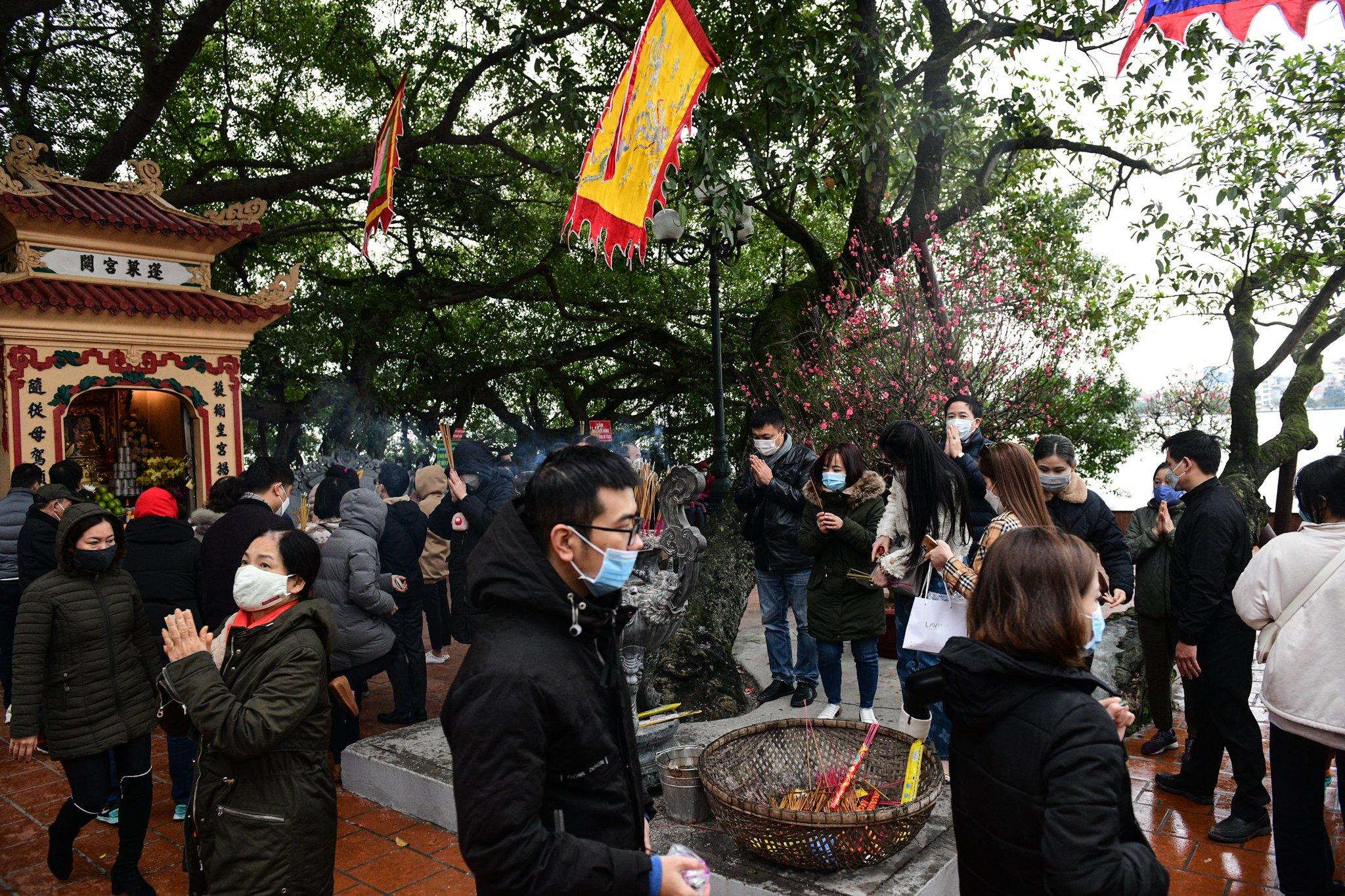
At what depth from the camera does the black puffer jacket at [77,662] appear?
355 centimetres

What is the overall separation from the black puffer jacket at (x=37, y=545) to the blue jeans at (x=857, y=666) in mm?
5100

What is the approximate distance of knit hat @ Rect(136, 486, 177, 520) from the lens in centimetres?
485

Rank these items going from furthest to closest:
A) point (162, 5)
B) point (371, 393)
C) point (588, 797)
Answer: point (371, 393) → point (162, 5) → point (588, 797)

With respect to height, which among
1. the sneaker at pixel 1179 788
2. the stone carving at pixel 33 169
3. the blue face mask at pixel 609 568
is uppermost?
the stone carving at pixel 33 169

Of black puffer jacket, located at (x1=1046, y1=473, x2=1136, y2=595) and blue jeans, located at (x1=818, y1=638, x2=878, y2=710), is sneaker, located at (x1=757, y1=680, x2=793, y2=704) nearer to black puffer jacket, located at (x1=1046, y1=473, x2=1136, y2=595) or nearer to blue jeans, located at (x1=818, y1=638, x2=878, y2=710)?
blue jeans, located at (x1=818, y1=638, x2=878, y2=710)

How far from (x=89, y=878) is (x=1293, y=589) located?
5.24 m

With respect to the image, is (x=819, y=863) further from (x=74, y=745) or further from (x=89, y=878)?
(x=89, y=878)

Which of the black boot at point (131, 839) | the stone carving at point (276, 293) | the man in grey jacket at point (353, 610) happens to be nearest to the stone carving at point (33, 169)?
the stone carving at point (276, 293)

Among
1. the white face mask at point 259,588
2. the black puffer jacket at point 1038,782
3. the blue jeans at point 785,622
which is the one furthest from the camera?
the blue jeans at point 785,622

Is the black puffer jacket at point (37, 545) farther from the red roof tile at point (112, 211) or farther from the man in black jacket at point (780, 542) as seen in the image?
the man in black jacket at point (780, 542)

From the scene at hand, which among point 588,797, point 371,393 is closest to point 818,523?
point 588,797

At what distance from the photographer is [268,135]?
13.3 m

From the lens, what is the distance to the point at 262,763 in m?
2.67

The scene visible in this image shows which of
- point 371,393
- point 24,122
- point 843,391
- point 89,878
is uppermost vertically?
point 24,122
